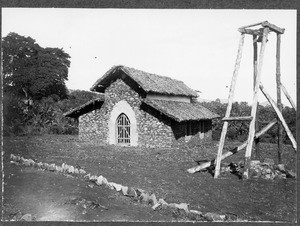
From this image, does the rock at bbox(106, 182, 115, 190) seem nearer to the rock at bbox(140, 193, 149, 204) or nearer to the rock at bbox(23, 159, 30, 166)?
the rock at bbox(140, 193, 149, 204)

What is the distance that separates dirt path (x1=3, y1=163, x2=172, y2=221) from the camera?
7789 mm

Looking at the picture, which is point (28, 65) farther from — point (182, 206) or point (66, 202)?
point (182, 206)

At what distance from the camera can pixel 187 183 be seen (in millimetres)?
10195

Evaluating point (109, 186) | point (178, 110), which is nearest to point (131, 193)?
point (109, 186)

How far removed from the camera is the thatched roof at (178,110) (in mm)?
18266

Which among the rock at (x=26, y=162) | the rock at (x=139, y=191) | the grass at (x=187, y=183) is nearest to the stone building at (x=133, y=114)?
the grass at (x=187, y=183)

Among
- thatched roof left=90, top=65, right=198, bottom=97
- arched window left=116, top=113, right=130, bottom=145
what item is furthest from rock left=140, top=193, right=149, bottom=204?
arched window left=116, top=113, right=130, bottom=145

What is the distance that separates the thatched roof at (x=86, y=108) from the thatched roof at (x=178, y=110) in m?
3.17

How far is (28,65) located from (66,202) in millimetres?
5891

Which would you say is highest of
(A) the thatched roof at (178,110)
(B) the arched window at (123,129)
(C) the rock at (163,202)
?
(A) the thatched roof at (178,110)

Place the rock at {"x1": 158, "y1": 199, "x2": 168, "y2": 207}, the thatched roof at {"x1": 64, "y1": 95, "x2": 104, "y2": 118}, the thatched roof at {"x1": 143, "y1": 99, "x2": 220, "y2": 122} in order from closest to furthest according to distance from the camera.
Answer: the rock at {"x1": 158, "y1": 199, "x2": 168, "y2": 207}
the thatched roof at {"x1": 143, "y1": 99, "x2": 220, "y2": 122}
the thatched roof at {"x1": 64, "y1": 95, "x2": 104, "y2": 118}

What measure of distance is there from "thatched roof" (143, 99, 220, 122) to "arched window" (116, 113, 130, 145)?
1.89m

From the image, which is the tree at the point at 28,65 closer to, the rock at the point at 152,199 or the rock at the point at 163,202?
the rock at the point at 152,199

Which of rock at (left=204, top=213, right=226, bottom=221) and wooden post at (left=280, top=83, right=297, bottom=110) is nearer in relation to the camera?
rock at (left=204, top=213, right=226, bottom=221)
